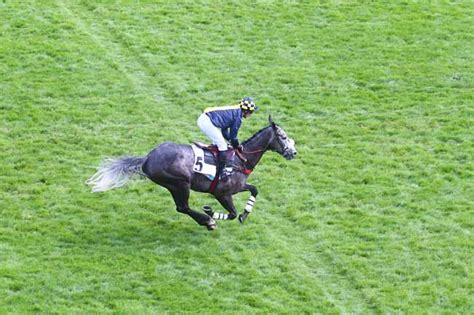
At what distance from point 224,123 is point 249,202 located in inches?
74.3

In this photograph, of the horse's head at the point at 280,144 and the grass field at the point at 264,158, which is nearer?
the grass field at the point at 264,158

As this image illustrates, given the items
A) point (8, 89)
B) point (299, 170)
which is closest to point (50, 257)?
point (299, 170)

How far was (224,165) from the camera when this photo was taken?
23469 mm

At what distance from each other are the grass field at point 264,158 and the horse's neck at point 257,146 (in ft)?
5.40

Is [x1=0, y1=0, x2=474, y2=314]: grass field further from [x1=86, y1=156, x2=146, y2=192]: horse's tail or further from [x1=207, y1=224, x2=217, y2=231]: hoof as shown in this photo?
[x1=86, y1=156, x2=146, y2=192]: horse's tail

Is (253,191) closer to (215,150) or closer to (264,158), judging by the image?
(215,150)

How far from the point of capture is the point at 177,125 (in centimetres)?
2992

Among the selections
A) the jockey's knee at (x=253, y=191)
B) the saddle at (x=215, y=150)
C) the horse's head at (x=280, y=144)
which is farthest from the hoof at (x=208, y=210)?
the horse's head at (x=280, y=144)

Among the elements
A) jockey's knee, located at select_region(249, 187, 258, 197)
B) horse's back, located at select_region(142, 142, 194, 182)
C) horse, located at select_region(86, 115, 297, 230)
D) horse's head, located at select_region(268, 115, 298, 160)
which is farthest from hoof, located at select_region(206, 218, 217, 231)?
horse's head, located at select_region(268, 115, 298, 160)

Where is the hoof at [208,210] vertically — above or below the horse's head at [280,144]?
below

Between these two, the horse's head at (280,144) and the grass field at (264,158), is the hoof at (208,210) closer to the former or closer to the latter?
the grass field at (264,158)

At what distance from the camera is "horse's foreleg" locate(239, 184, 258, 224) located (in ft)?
78.7

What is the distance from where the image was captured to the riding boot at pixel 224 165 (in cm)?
2342

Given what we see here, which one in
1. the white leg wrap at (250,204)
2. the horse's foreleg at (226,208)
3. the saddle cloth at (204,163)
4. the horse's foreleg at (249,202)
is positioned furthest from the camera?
the white leg wrap at (250,204)
